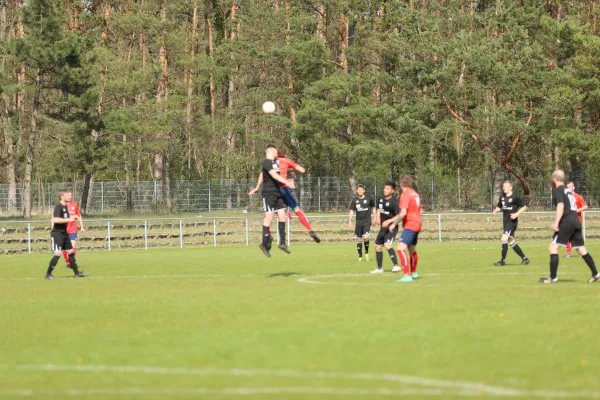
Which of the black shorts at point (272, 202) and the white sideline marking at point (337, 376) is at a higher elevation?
the black shorts at point (272, 202)

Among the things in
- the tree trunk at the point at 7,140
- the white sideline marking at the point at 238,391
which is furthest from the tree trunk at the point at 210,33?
the white sideline marking at the point at 238,391

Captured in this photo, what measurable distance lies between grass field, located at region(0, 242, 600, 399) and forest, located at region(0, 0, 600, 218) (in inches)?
1325

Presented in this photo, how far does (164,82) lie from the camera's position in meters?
63.1

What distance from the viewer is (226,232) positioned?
43719mm

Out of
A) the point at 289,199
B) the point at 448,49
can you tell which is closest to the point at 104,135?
the point at 448,49

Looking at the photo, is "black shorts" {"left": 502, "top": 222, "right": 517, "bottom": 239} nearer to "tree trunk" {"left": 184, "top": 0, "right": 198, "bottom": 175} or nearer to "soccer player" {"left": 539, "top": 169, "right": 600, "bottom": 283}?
"soccer player" {"left": 539, "top": 169, "right": 600, "bottom": 283}

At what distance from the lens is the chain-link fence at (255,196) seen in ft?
174

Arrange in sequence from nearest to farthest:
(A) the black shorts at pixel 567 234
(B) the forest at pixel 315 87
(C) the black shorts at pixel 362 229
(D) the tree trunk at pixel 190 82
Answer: (A) the black shorts at pixel 567 234
(C) the black shorts at pixel 362 229
(B) the forest at pixel 315 87
(D) the tree trunk at pixel 190 82

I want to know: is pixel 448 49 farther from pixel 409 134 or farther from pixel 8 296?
pixel 8 296

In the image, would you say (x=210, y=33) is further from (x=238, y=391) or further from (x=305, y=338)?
(x=238, y=391)

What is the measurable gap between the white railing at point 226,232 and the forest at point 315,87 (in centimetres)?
848

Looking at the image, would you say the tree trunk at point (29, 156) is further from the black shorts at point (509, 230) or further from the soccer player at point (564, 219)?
the soccer player at point (564, 219)

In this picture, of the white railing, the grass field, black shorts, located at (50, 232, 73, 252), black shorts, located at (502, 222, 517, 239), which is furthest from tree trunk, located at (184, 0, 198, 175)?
the grass field

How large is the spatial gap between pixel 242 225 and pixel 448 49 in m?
15.9
